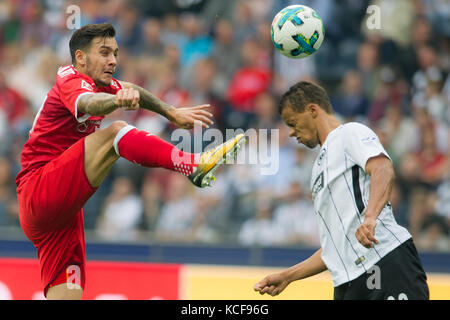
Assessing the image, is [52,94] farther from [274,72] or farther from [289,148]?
[274,72]

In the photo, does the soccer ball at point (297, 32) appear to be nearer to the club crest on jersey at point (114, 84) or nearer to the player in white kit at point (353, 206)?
the player in white kit at point (353, 206)

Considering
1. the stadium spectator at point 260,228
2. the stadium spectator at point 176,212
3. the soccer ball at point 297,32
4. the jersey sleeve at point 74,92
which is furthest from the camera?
the stadium spectator at point 176,212

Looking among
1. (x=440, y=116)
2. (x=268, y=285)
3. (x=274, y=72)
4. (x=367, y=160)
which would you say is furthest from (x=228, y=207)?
(x=367, y=160)

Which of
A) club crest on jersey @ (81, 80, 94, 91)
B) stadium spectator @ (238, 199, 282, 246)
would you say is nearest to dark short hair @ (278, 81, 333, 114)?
club crest on jersey @ (81, 80, 94, 91)

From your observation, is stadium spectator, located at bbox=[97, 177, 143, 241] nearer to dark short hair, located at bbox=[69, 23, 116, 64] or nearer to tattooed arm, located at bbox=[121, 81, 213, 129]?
tattooed arm, located at bbox=[121, 81, 213, 129]

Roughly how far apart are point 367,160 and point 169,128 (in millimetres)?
5956

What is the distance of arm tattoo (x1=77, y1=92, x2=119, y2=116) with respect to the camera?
4660mm

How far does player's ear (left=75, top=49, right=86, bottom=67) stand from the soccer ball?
152cm

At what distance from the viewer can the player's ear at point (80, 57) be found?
17.7 feet

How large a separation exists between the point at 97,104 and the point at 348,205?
1735 mm

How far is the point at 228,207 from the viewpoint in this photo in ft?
31.0

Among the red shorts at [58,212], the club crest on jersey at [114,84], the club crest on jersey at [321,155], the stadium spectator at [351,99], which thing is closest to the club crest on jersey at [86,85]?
the red shorts at [58,212]

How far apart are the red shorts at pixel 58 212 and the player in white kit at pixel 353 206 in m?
1.54

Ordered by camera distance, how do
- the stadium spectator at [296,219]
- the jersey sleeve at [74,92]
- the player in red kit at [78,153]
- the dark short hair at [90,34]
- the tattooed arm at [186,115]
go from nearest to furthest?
the jersey sleeve at [74,92]
the player in red kit at [78,153]
the tattooed arm at [186,115]
the dark short hair at [90,34]
the stadium spectator at [296,219]
